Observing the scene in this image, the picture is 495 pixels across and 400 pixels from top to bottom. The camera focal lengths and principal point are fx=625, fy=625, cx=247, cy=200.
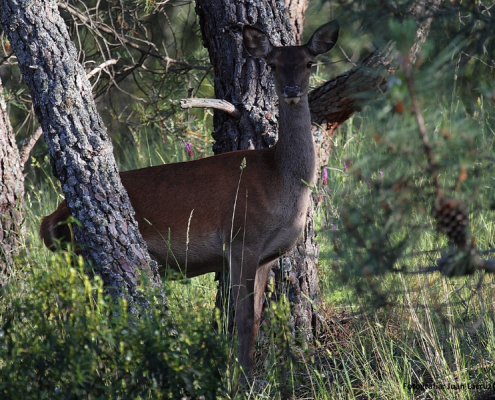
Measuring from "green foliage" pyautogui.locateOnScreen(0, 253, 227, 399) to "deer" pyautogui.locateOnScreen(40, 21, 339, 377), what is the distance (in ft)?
5.23

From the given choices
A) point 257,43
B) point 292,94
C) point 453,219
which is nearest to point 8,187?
point 257,43

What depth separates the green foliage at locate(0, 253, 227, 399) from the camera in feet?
8.86

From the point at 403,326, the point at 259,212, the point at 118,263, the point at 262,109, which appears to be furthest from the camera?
the point at 262,109

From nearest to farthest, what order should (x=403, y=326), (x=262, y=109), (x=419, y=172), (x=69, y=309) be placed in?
(x=419, y=172)
(x=69, y=309)
(x=403, y=326)
(x=262, y=109)

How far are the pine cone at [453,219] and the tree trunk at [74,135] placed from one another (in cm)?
184

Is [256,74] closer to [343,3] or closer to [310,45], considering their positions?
[310,45]

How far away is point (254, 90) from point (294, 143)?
1.90 feet

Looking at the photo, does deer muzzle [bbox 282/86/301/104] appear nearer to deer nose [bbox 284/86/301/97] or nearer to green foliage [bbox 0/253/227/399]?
deer nose [bbox 284/86/301/97]

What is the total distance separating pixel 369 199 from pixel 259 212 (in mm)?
2263

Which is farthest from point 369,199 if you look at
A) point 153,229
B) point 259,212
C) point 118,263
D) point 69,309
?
point 153,229

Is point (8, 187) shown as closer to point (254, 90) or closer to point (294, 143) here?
point (254, 90)

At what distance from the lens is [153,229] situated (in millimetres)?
4734

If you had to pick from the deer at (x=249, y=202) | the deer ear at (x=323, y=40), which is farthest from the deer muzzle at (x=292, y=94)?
the deer ear at (x=323, y=40)

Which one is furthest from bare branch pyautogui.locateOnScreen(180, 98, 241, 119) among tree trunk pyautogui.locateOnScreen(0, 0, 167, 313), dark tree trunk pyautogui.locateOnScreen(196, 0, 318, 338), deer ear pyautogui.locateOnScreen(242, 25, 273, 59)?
tree trunk pyautogui.locateOnScreen(0, 0, 167, 313)
